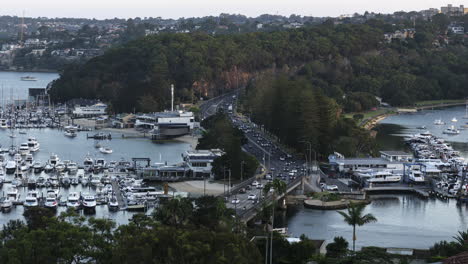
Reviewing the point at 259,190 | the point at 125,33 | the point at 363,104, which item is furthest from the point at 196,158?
the point at 125,33

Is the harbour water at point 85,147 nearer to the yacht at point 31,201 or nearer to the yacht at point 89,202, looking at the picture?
the yacht at point 31,201

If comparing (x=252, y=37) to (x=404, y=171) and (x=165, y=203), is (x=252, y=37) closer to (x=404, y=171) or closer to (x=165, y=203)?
(x=404, y=171)

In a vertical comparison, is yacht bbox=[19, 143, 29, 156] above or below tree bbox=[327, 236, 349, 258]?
below

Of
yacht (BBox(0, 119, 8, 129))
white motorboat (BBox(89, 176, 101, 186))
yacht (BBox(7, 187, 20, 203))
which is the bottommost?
yacht (BBox(0, 119, 8, 129))

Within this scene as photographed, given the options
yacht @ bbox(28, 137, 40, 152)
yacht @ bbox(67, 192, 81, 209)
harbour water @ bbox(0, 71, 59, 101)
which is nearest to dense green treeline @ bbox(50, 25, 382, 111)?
harbour water @ bbox(0, 71, 59, 101)

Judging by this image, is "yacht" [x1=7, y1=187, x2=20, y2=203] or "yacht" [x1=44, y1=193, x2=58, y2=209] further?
"yacht" [x1=7, y1=187, x2=20, y2=203]

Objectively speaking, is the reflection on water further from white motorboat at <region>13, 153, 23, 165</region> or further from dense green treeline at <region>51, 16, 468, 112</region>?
dense green treeline at <region>51, 16, 468, 112</region>
